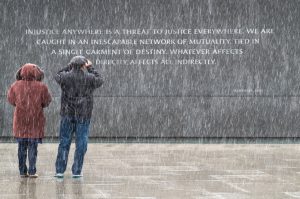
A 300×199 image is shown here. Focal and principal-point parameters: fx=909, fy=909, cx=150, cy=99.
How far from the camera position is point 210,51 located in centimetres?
1894

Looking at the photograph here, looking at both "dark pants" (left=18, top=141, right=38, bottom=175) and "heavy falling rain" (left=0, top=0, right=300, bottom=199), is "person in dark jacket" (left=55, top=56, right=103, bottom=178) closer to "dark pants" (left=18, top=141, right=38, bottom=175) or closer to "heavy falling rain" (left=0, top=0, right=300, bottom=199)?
"dark pants" (left=18, top=141, right=38, bottom=175)

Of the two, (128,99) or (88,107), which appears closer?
(88,107)

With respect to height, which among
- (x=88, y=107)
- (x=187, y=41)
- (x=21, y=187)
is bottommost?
(x=21, y=187)

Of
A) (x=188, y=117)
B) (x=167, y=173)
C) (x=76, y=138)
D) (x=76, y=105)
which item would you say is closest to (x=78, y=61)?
(x=76, y=105)

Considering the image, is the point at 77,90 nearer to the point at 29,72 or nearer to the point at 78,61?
the point at 78,61

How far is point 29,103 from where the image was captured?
1216 centimetres

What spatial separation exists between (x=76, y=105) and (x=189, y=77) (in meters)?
7.29

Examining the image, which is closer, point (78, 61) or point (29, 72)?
point (78, 61)

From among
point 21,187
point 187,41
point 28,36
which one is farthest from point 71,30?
point 21,187

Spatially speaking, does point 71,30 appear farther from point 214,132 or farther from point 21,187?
point 21,187

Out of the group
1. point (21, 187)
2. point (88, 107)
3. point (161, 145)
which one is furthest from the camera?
point (161, 145)

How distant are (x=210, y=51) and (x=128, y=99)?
6.50 ft

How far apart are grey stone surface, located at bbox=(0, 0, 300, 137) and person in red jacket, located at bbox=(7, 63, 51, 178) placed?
6577 millimetres

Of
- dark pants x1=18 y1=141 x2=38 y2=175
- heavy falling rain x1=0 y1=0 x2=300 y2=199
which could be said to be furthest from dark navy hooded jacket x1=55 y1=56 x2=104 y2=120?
heavy falling rain x1=0 y1=0 x2=300 y2=199
